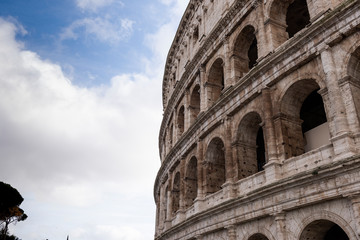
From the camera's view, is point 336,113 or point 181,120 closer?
point 336,113

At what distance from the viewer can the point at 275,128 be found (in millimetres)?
11422

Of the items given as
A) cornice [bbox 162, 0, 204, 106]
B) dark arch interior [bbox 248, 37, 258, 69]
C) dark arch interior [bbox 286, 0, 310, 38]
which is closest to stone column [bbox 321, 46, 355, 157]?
dark arch interior [bbox 286, 0, 310, 38]

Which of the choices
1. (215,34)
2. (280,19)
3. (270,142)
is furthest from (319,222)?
(215,34)

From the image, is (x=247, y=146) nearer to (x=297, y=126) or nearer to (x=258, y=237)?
(x=297, y=126)

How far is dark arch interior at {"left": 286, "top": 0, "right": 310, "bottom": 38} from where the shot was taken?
14797mm

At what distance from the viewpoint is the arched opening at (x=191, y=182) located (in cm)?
1692

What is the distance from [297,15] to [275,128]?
22.3 ft

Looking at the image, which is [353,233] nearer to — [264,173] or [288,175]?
[288,175]

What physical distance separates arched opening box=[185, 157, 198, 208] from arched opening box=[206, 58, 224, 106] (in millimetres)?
3448

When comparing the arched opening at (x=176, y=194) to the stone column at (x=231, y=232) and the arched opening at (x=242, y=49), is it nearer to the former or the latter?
the arched opening at (x=242, y=49)

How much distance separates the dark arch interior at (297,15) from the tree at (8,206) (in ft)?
88.2

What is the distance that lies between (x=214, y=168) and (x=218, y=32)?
654cm

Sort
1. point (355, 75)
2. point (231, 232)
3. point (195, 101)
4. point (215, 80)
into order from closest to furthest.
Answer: point (355, 75) < point (231, 232) < point (215, 80) < point (195, 101)

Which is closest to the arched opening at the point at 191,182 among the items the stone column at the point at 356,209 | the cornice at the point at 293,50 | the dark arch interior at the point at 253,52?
the cornice at the point at 293,50
